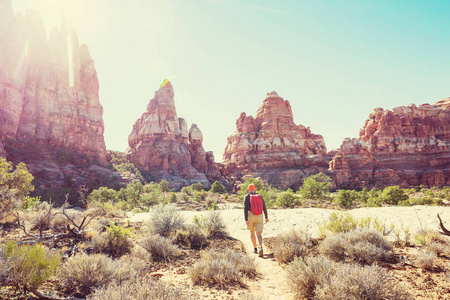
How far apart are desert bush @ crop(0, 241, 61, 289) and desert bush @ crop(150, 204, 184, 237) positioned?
402 cm

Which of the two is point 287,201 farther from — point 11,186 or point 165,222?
point 11,186

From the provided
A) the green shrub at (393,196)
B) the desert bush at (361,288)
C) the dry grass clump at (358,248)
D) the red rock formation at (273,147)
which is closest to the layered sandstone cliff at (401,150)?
the red rock formation at (273,147)

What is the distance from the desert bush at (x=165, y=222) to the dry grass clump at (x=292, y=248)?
3640 mm

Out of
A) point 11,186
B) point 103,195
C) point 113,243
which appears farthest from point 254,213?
point 103,195

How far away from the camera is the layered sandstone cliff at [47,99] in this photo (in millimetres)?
34719

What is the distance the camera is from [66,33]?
52.1 metres

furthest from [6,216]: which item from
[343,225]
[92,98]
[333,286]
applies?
[92,98]

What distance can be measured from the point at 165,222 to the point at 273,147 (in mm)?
60887

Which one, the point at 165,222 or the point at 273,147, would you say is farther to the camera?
the point at 273,147

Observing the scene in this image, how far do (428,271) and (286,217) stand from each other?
23.4 ft

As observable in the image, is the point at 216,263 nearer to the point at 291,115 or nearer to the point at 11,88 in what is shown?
the point at 11,88

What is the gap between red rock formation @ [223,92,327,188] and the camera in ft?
192

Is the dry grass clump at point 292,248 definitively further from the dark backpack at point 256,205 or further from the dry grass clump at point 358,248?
the dark backpack at point 256,205

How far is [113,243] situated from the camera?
5441 mm
